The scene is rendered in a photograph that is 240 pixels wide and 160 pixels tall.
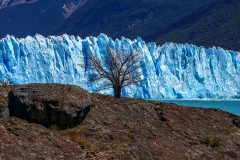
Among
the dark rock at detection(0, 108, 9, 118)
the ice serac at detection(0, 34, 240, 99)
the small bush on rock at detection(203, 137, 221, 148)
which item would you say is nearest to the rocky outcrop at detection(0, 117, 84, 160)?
the dark rock at detection(0, 108, 9, 118)

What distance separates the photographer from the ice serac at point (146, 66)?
173 ft

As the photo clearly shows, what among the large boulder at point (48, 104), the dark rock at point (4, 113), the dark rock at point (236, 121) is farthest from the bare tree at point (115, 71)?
the dark rock at point (4, 113)

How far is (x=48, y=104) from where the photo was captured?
1216cm

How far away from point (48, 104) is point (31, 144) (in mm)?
2387

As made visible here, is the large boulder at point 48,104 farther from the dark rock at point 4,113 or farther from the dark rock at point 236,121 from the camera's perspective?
the dark rock at point 236,121

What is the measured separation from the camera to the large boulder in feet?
39.5

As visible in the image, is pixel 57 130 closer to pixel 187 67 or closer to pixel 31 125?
pixel 31 125

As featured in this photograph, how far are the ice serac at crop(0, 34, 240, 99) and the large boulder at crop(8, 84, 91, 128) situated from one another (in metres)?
39.1

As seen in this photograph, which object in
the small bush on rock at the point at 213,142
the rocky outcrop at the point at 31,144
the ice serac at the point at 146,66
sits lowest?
the small bush on rock at the point at 213,142

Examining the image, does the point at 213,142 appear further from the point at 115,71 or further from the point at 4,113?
the point at 115,71

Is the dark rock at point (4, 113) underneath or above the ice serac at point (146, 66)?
underneath

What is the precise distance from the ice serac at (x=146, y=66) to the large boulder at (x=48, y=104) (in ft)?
128

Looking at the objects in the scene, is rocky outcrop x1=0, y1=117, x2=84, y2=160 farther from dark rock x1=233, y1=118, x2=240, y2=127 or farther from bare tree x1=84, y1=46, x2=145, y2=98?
bare tree x1=84, y1=46, x2=145, y2=98

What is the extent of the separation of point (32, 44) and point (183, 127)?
4008 cm
